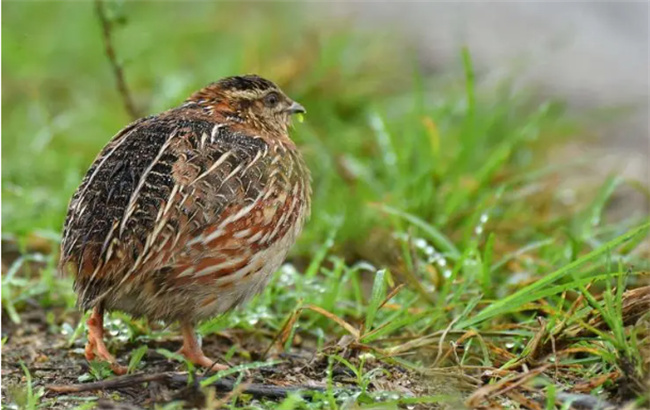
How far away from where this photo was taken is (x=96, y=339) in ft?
14.8

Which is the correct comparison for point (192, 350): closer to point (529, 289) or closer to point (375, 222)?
point (529, 289)

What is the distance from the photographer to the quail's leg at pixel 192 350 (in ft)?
14.6

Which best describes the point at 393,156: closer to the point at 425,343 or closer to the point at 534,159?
the point at 534,159

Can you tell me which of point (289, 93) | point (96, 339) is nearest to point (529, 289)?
point (96, 339)

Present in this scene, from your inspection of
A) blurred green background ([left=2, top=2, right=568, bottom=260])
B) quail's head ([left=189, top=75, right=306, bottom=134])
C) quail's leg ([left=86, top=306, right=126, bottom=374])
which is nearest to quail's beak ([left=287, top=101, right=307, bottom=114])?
quail's head ([left=189, top=75, right=306, bottom=134])

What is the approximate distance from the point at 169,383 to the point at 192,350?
1.37ft

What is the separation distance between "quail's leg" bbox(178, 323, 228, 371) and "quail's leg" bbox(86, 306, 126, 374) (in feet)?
1.00

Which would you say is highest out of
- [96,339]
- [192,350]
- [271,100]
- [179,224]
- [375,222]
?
[271,100]

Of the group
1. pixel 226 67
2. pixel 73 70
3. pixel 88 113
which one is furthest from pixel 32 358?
pixel 73 70

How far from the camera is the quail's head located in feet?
16.0

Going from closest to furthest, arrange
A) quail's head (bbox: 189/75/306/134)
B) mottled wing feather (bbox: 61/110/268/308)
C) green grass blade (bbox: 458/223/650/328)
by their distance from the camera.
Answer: mottled wing feather (bbox: 61/110/268/308) < green grass blade (bbox: 458/223/650/328) < quail's head (bbox: 189/75/306/134)

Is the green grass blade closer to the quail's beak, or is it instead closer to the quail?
the quail

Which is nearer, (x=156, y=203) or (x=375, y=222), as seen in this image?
(x=156, y=203)

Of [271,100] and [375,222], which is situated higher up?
[271,100]
